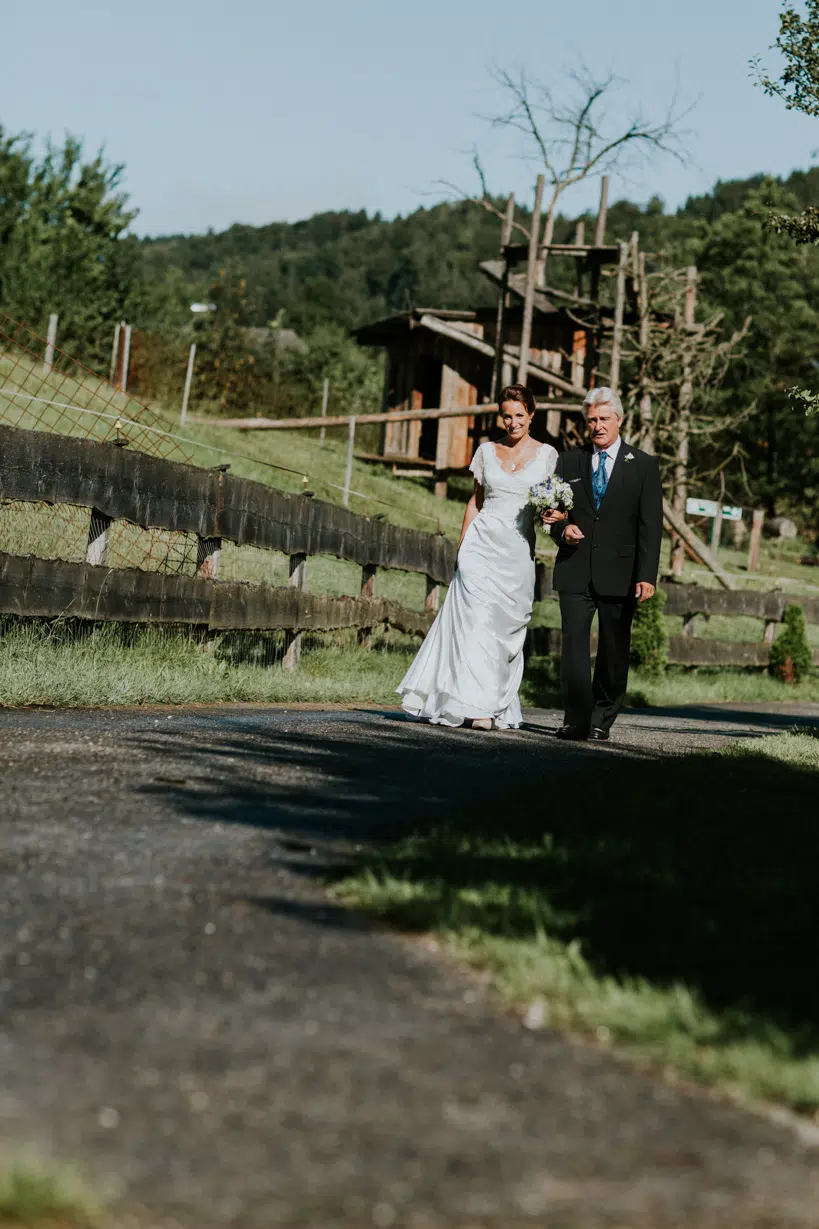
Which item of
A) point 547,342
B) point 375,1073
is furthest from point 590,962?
point 547,342

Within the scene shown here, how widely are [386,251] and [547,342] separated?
481ft

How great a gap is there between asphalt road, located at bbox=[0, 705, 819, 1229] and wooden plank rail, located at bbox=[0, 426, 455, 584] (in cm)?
461

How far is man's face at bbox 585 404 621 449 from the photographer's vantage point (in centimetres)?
915

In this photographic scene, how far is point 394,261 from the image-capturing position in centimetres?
17462

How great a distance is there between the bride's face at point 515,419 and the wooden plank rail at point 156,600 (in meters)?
2.33

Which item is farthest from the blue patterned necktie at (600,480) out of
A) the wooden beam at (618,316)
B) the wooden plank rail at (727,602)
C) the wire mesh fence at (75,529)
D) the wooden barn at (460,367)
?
the wooden barn at (460,367)

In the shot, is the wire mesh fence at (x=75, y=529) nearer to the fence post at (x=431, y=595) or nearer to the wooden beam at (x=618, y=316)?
the fence post at (x=431, y=595)

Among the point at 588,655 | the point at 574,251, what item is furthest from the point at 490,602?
the point at 574,251

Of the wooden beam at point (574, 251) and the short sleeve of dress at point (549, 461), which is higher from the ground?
the wooden beam at point (574, 251)

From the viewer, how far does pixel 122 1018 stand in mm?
2824

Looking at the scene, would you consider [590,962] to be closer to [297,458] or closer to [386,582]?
A: [386,582]

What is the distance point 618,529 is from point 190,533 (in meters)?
3.06

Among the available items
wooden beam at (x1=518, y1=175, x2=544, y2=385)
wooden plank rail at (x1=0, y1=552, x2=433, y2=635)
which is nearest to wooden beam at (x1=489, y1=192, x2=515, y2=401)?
wooden beam at (x1=518, y1=175, x2=544, y2=385)

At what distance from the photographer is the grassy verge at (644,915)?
2.88 m
